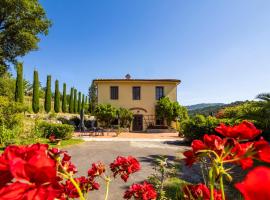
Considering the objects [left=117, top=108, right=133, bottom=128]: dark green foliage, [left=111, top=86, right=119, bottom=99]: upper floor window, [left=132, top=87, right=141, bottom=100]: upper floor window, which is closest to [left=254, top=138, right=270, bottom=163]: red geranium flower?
[left=117, top=108, right=133, bottom=128]: dark green foliage

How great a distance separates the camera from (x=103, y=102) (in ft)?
104

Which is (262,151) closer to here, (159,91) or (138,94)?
(138,94)

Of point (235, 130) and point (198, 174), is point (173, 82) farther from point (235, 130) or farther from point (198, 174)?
point (235, 130)

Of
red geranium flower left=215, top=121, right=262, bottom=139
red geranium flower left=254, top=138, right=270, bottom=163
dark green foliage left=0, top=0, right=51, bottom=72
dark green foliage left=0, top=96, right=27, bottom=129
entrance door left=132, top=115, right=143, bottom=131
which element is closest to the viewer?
red geranium flower left=254, top=138, right=270, bottom=163

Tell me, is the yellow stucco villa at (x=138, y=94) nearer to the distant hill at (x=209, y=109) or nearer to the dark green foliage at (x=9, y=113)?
the distant hill at (x=209, y=109)

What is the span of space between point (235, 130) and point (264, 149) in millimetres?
145

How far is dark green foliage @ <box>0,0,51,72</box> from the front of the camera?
2423cm

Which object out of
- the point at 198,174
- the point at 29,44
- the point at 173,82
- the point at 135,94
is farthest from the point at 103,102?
the point at 198,174

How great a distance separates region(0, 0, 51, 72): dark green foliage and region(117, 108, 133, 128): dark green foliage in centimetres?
1044

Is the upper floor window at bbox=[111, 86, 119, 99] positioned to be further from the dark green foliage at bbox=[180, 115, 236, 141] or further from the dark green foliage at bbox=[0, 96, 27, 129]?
the dark green foliage at bbox=[0, 96, 27, 129]

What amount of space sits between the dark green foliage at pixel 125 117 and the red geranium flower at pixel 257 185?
28.8 meters

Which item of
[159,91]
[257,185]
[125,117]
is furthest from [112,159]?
[159,91]

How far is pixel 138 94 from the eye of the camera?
32.3m

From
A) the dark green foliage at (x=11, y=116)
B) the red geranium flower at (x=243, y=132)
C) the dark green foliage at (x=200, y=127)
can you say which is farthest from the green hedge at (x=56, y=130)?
the red geranium flower at (x=243, y=132)
